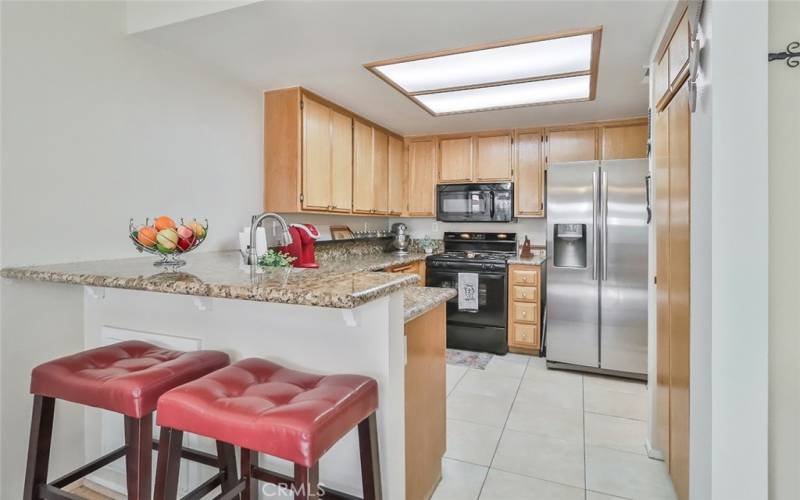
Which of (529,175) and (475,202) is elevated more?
(529,175)

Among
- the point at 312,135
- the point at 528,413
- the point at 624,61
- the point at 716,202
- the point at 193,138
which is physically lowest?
the point at 528,413

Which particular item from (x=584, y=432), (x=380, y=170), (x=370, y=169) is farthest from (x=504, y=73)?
(x=584, y=432)

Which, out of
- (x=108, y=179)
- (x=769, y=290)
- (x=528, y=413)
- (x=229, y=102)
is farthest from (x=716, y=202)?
(x=229, y=102)

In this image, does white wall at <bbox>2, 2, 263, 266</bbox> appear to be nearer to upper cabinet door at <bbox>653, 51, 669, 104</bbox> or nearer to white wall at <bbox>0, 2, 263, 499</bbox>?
white wall at <bbox>0, 2, 263, 499</bbox>

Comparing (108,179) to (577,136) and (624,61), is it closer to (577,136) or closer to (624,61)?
(624,61)

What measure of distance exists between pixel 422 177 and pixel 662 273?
121 inches

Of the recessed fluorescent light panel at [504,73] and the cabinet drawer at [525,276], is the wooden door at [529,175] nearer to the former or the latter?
the cabinet drawer at [525,276]

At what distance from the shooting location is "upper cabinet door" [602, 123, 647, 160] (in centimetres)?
390

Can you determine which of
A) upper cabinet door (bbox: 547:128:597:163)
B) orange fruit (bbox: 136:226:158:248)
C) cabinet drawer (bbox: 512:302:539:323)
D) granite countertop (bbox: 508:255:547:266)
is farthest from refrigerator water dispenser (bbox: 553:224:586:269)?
orange fruit (bbox: 136:226:158:248)

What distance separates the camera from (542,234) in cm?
452

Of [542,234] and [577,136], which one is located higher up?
[577,136]

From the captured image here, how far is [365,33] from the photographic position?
2.13 metres

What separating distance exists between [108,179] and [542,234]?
3840 mm

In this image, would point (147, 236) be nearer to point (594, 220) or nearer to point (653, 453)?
point (653, 453)
